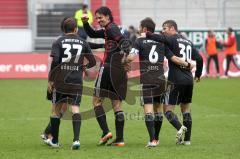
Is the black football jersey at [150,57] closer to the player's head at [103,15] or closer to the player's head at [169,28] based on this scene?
the player's head at [169,28]

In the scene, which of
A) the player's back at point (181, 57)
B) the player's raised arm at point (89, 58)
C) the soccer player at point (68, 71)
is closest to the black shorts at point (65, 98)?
the soccer player at point (68, 71)

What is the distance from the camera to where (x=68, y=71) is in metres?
11.7

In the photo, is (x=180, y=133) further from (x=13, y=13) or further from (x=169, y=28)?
(x=13, y=13)

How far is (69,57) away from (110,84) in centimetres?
103

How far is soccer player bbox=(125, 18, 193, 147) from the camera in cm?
1195

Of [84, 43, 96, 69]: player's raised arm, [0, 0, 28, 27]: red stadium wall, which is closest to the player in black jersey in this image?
[84, 43, 96, 69]: player's raised arm

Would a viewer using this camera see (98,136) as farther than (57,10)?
No

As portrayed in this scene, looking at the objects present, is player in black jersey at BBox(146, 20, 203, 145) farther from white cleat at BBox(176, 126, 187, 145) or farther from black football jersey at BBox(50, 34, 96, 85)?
black football jersey at BBox(50, 34, 96, 85)

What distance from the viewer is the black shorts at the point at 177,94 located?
12273 millimetres

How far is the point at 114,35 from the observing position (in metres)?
12.0

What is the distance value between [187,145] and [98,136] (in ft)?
6.88

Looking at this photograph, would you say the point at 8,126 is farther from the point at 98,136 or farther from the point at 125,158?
the point at 125,158

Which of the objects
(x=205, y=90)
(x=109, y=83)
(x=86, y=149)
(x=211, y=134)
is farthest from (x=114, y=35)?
(x=205, y=90)

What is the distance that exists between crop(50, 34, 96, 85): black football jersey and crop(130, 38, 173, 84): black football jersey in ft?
2.81
